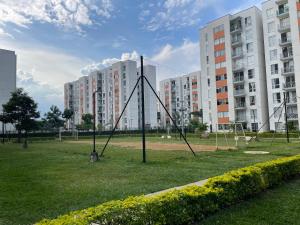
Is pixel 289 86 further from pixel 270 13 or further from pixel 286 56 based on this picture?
pixel 270 13

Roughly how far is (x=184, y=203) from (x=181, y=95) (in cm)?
11072

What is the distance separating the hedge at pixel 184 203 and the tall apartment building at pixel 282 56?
43.6m

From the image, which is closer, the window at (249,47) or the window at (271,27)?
the window at (271,27)

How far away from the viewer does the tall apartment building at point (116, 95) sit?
93750 mm

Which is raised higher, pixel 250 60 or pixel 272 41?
pixel 272 41

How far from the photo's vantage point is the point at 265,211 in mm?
6324

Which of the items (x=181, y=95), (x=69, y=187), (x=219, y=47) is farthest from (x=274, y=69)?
(x=181, y=95)

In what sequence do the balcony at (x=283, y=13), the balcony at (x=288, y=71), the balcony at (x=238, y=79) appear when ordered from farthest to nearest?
the balcony at (x=238, y=79) → the balcony at (x=283, y=13) → the balcony at (x=288, y=71)

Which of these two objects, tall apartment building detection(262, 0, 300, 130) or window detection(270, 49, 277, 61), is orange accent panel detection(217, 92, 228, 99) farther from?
window detection(270, 49, 277, 61)

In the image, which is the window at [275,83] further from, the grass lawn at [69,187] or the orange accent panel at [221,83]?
the grass lawn at [69,187]

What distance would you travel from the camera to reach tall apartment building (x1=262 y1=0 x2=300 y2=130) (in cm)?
4750

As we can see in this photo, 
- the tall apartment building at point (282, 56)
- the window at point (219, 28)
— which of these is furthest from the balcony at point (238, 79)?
the window at point (219, 28)

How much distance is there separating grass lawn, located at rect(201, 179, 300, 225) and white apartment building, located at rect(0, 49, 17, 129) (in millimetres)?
65877

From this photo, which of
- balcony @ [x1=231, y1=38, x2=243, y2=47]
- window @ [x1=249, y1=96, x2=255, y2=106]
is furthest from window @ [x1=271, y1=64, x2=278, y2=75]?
balcony @ [x1=231, y1=38, x2=243, y2=47]
